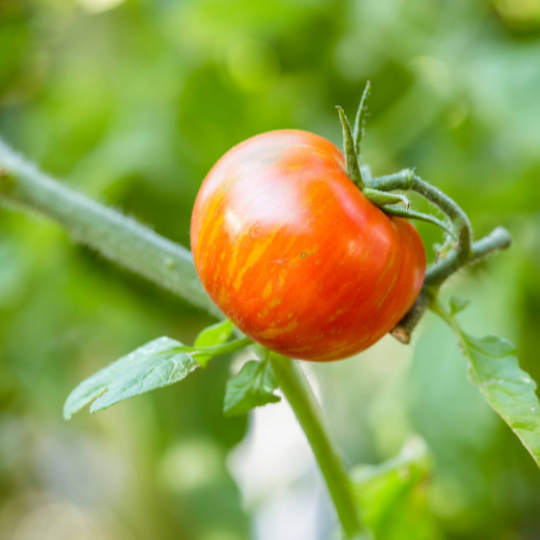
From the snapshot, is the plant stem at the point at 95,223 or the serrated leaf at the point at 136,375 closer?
the serrated leaf at the point at 136,375

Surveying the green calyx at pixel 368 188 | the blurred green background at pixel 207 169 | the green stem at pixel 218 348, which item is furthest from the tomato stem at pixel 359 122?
the blurred green background at pixel 207 169

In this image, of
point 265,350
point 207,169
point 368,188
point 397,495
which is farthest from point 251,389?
point 207,169

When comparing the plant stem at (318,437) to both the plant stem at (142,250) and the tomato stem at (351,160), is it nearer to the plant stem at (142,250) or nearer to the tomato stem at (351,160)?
the plant stem at (142,250)

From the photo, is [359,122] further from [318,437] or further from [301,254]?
[318,437]

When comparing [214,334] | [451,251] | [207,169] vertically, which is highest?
[451,251]

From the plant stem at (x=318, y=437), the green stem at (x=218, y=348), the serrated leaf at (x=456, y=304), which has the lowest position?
the plant stem at (x=318, y=437)

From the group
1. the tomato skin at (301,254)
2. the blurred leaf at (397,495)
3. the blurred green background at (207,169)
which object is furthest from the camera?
the blurred green background at (207,169)

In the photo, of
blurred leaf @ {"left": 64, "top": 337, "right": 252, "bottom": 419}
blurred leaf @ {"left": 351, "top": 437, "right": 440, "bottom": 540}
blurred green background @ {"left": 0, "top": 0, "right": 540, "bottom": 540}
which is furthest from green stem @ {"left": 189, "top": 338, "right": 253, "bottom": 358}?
blurred green background @ {"left": 0, "top": 0, "right": 540, "bottom": 540}
